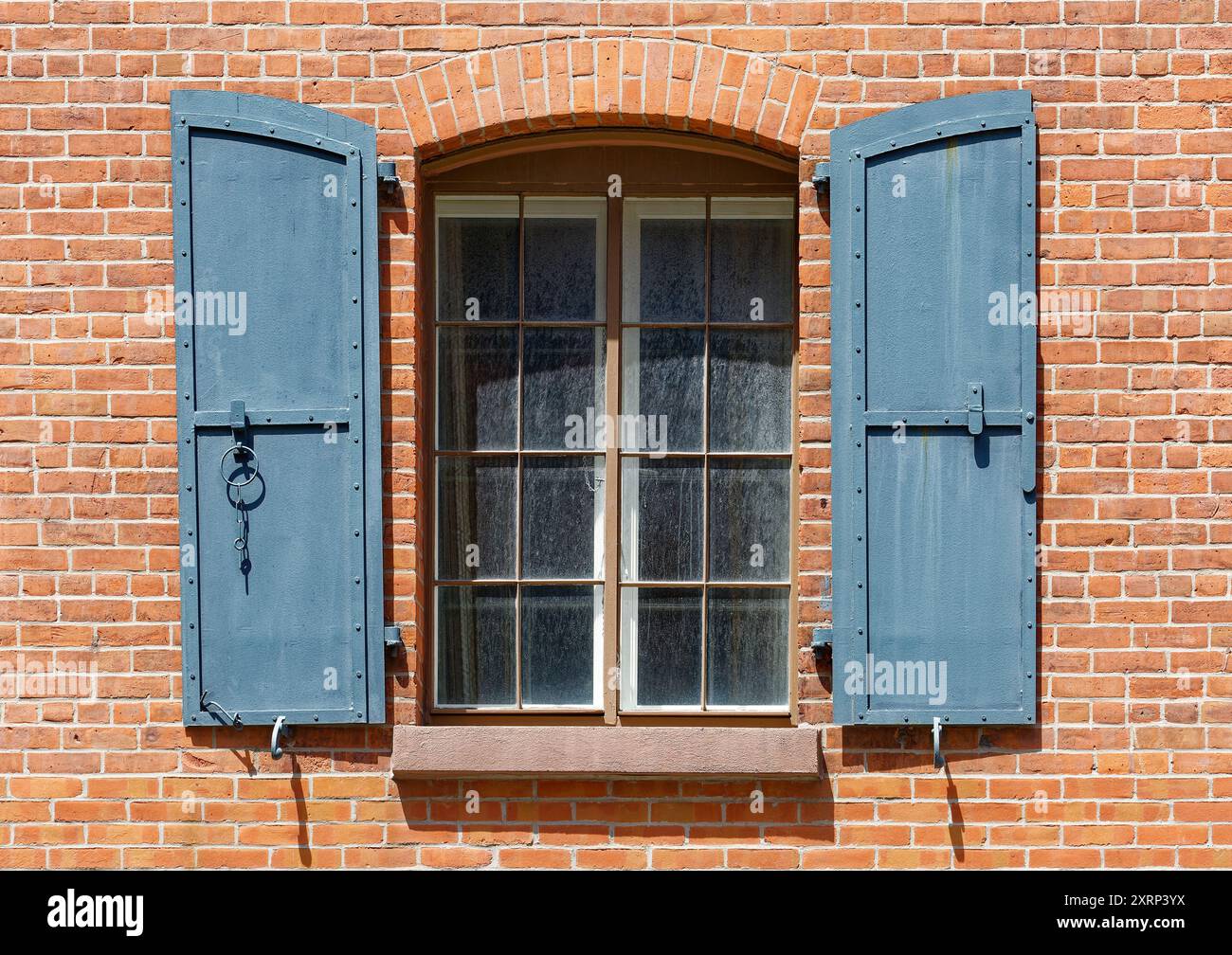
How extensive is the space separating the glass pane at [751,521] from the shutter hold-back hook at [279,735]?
5.06 ft

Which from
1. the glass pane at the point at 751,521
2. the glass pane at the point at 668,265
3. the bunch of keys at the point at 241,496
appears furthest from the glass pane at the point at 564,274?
the bunch of keys at the point at 241,496

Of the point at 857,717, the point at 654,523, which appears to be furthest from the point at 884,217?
the point at 857,717

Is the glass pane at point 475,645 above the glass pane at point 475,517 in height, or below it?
below

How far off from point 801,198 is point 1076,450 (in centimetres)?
126

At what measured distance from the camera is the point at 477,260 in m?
4.72

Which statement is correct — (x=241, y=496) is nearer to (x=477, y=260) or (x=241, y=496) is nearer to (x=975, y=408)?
(x=477, y=260)

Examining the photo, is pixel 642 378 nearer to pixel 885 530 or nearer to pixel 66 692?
pixel 885 530

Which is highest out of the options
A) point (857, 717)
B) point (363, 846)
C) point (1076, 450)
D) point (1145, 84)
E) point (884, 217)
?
point (1145, 84)

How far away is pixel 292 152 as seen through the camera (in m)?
4.46

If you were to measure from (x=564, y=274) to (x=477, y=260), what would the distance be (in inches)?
12.5

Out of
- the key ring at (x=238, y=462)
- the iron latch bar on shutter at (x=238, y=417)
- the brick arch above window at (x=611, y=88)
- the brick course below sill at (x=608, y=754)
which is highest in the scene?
the brick arch above window at (x=611, y=88)

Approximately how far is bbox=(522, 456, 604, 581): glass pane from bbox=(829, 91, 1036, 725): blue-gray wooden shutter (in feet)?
2.81

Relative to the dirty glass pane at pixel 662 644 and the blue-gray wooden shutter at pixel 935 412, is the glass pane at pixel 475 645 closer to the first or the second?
the dirty glass pane at pixel 662 644

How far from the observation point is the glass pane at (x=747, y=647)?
463cm
